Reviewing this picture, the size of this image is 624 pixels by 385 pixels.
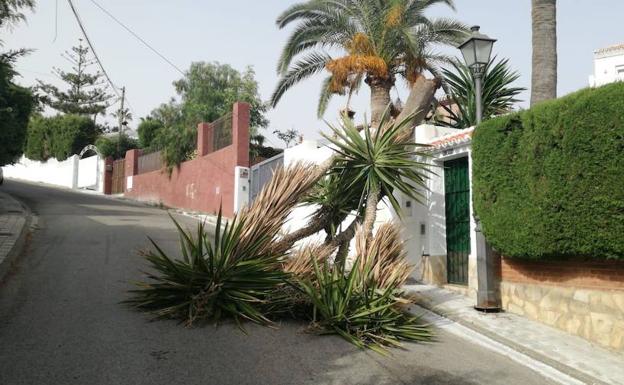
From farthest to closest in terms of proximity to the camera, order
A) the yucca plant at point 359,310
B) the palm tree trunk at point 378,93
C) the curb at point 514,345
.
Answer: the palm tree trunk at point 378,93 < the yucca plant at point 359,310 < the curb at point 514,345

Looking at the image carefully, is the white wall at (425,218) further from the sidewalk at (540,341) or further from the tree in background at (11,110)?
the tree in background at (11,110)

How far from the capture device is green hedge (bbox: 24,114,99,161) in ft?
142

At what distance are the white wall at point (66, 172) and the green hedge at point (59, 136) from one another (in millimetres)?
869

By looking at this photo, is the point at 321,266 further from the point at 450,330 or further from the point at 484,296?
the point at 484,296

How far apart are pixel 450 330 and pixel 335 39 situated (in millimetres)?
10188

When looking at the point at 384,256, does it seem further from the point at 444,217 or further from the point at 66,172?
the point at 66,172

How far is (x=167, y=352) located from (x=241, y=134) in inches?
606

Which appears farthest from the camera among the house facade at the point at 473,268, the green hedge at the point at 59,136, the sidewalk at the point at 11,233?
the green hedge at the point at 59,136

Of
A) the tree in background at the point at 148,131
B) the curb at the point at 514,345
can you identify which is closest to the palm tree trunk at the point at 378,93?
the curb at the point at 514,345

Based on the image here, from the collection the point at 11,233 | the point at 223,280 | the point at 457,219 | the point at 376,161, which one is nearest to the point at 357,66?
the point at 457,219

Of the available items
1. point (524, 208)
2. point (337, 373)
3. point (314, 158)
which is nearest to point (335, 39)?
point (314, 158)

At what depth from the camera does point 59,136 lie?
144 feet

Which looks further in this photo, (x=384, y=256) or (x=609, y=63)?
(x=609, y=63)

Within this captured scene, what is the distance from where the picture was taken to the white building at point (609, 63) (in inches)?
925
